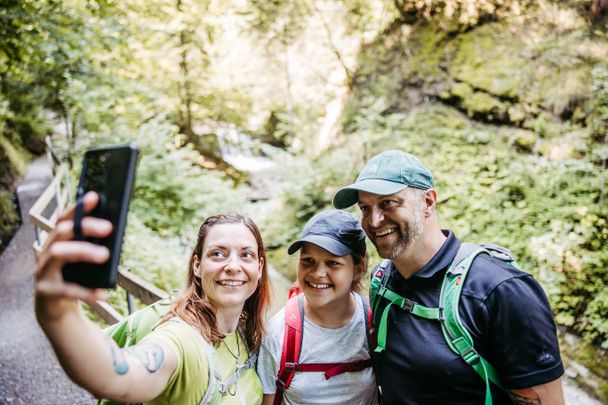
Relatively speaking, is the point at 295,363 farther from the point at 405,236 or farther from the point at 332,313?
the point at 405,236

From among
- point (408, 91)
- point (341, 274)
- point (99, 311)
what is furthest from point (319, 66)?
point (341, 274)

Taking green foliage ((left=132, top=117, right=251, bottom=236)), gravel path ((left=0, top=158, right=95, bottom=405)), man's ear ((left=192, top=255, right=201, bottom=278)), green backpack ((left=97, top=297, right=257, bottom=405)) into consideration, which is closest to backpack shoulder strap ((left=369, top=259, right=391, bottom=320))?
green backpack ((left=97, top=297, right=257, bottom=405))

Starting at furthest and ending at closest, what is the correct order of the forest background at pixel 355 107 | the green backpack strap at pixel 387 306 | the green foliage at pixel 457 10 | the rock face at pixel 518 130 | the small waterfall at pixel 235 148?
→ the small waterfall at pixel 235 148
the green foliage at pixel 457 10
the forest background at pixel 355 107
the rock face at pixel 518 130
the green backpack strap at pixel 387 306

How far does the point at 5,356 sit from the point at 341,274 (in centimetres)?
550

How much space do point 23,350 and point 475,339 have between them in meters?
6.21

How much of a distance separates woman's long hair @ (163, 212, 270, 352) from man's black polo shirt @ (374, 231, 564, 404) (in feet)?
2.71

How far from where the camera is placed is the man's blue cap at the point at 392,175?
215 cm

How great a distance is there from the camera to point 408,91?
10.6 m

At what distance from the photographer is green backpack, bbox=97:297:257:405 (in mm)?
1718

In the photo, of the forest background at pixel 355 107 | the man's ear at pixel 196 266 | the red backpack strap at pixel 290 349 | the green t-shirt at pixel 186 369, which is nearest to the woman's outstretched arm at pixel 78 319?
the green t-shirt at pixel 186 369

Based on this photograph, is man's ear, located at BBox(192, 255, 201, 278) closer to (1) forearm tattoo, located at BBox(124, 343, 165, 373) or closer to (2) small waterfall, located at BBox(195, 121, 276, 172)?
(1) forearm tattoo, located at BBox(124, 343, 165, 373)

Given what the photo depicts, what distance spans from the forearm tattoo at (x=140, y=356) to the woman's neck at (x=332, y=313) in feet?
3.85

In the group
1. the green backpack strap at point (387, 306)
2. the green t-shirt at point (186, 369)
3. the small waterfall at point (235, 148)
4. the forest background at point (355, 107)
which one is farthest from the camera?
the small waterfall at point (235, 148)

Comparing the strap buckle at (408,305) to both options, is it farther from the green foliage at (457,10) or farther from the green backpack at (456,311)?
the green foliage at (457,10)
